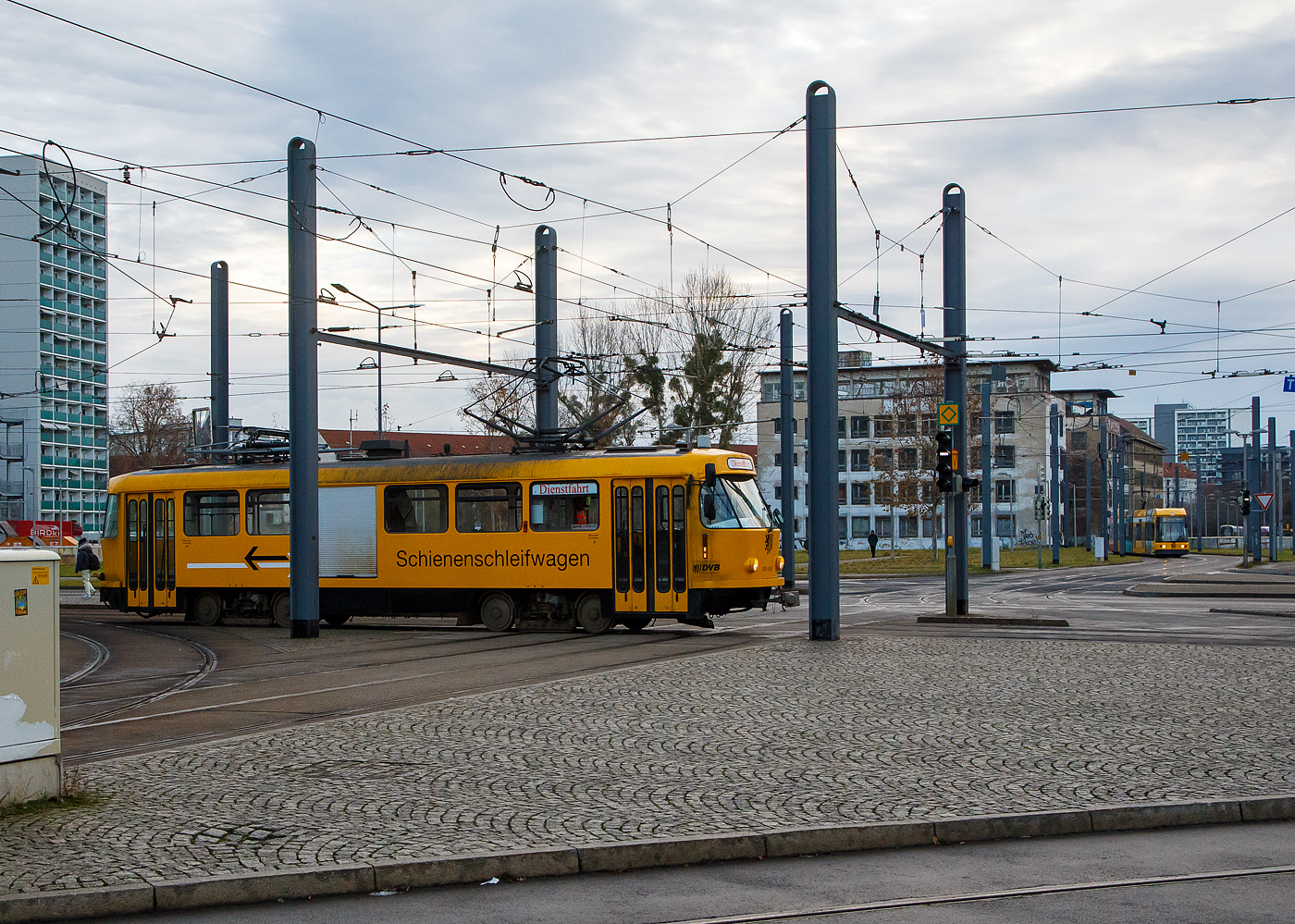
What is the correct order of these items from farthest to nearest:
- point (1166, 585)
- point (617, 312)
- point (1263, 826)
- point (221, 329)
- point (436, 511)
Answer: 1. point (617, 312)
2. point (1166, 585)
3. point (221, 329)
4. point (436, 511)
5. point (1263, 826)

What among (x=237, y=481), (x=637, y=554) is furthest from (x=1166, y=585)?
(x=237, y=481)

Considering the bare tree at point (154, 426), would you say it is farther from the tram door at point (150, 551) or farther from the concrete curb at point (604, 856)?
the concrete curb at point (604, 856)

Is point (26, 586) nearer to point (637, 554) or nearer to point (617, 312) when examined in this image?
point (637, 554)

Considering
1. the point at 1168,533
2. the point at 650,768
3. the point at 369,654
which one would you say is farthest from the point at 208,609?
the point at 1168,533

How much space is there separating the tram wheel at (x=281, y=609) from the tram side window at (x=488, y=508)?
436 cm

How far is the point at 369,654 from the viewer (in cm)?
1820

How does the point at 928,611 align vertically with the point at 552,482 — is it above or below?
below

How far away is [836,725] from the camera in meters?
10.1

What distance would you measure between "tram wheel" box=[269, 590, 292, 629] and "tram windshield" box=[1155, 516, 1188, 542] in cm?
6069

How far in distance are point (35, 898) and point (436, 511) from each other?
16748 millimetres

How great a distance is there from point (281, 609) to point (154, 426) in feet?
159

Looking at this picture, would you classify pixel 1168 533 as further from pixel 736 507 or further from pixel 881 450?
pixel 736 507

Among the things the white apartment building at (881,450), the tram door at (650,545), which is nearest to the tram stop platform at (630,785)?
the tram door at (650,545)

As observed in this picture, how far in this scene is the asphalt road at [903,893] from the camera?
547 centimetres
